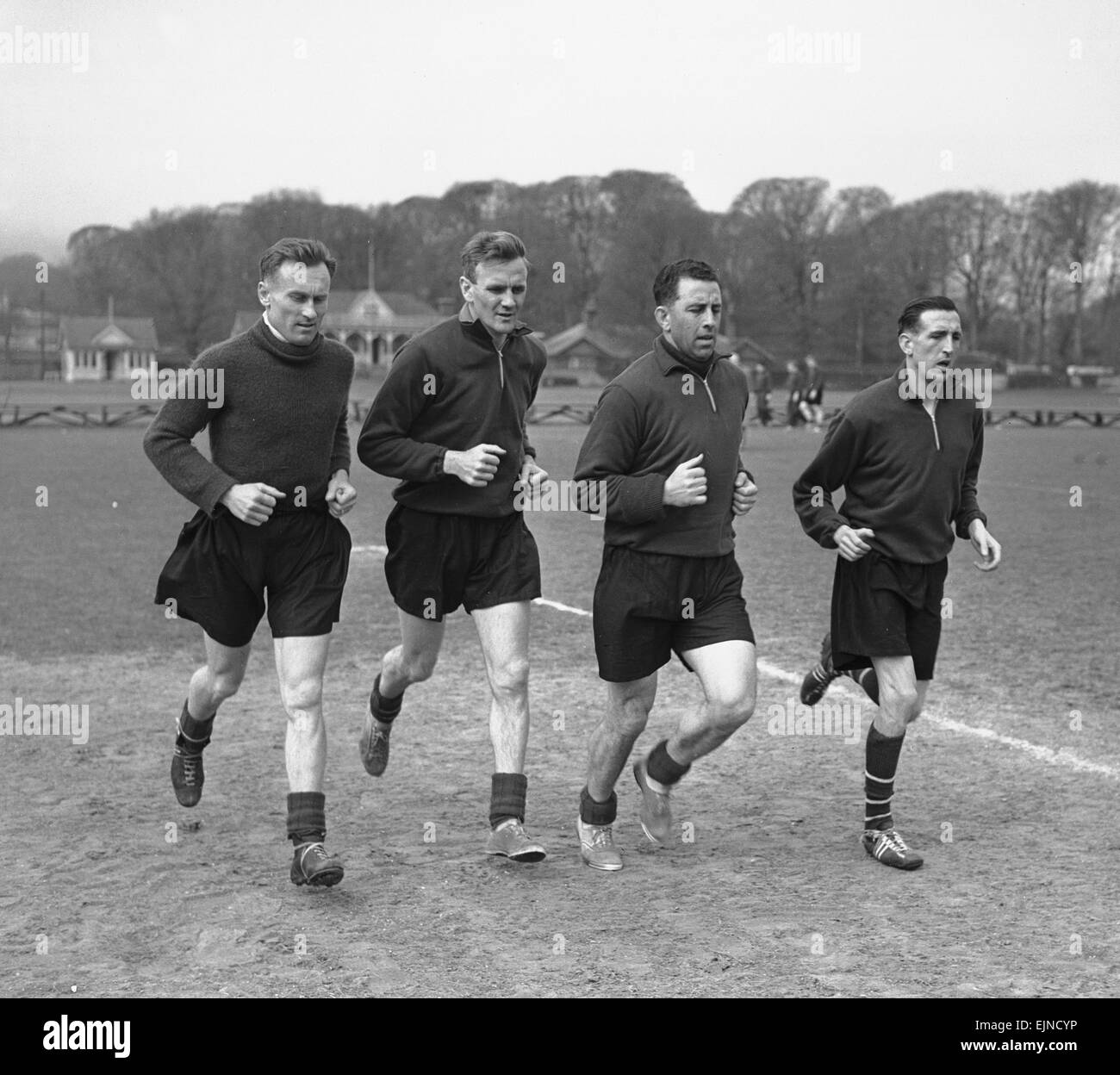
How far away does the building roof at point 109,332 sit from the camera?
11556 cm

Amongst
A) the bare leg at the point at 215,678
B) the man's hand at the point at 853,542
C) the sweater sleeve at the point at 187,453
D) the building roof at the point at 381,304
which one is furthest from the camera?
the building roof at the point at 381,304

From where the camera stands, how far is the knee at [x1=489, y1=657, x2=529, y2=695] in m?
6.39

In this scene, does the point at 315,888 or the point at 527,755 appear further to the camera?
the point at 527,755

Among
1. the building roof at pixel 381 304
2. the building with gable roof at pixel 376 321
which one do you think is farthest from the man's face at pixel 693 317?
the building roof at pixel 381 304

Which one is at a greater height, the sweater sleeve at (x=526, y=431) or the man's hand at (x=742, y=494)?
the sweater sleeve at (x=526, y=431)

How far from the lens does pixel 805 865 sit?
6.14 metres

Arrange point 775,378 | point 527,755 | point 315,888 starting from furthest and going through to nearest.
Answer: point 775,378
point 527,755
point 315,888

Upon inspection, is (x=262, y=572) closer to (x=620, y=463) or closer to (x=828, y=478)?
(x=620, y=463)

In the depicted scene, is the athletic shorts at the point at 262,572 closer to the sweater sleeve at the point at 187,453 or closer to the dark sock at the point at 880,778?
the sweater sleeve at the point at 187,453

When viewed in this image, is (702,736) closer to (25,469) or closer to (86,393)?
(25,469)

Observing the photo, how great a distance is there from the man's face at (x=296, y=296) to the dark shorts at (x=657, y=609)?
58.2 inches

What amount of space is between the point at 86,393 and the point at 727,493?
81.3 m

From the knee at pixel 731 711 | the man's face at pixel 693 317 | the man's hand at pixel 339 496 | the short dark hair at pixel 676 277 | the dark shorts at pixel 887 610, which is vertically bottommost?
the knee at pixel 731 711

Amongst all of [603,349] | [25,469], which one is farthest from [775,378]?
[25,469]
